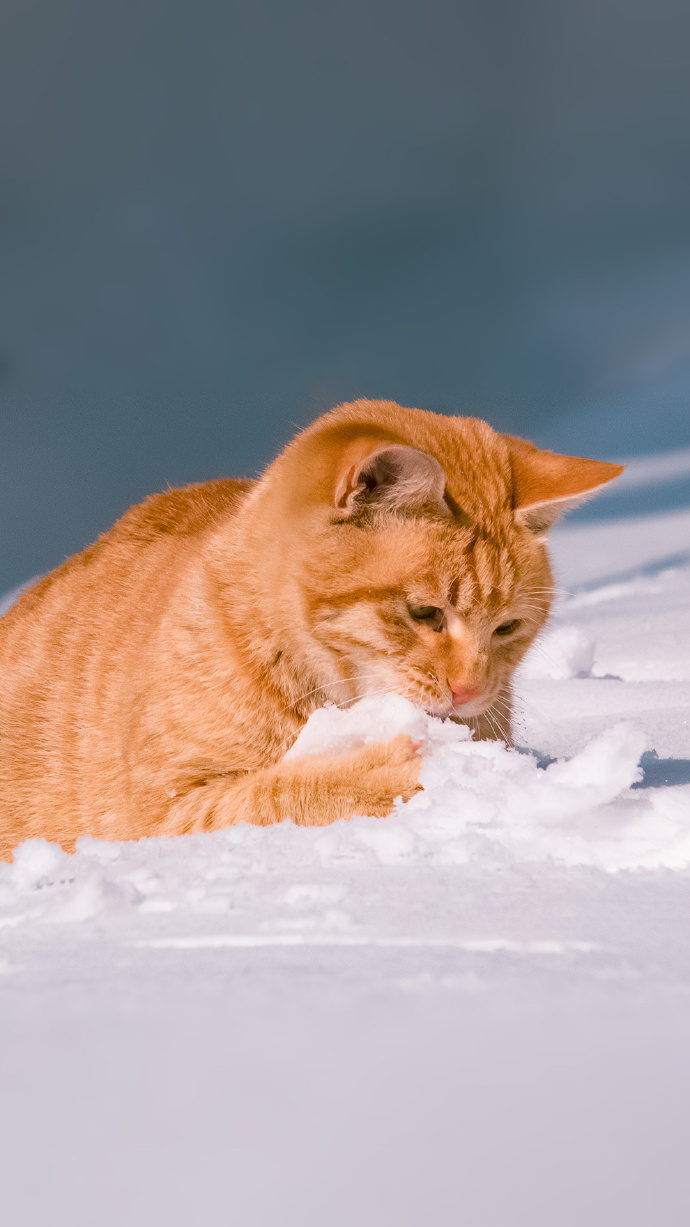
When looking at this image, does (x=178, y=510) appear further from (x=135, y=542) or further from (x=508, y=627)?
(x=508, y=627)

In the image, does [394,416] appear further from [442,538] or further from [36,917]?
[36,917]

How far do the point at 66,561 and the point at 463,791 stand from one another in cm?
232

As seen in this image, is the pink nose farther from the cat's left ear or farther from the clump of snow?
the clump of snow

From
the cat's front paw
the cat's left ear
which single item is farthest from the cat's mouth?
the cat's left ear

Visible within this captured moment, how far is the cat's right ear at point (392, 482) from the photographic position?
6.74 feet

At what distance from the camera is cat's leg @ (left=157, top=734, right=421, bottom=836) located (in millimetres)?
2018

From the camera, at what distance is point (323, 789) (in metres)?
Answer: 2.04

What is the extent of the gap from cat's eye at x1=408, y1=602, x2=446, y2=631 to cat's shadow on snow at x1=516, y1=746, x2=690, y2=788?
46cm

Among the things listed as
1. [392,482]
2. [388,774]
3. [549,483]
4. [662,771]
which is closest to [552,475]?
[549,483]

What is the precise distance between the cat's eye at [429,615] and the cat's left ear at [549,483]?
0.43 metres

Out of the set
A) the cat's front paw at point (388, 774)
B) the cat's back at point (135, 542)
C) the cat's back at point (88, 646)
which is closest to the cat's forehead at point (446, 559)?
the cat's front paw at point (388, 774)

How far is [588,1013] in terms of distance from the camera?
1.08 metres

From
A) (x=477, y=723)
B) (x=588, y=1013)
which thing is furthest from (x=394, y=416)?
(x=588, y=1013)

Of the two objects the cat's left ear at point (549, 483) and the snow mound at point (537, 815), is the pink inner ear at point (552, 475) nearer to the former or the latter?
the cat's left ear at point (549, 483)
